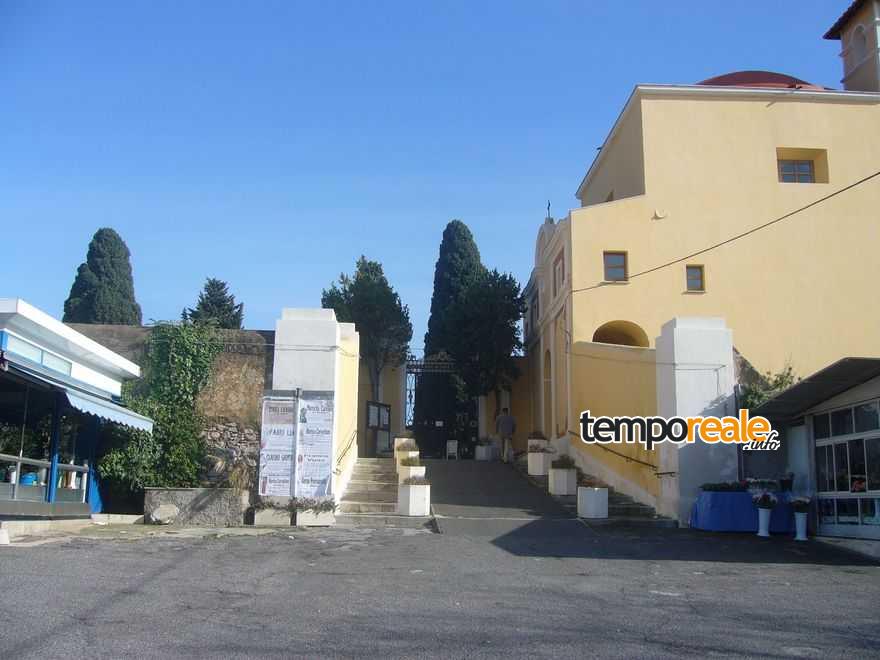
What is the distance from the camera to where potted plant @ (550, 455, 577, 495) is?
18328mm

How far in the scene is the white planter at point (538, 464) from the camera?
21.5m

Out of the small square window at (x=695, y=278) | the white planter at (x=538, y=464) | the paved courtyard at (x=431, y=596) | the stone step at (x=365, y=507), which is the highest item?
the small square window at (x=695, y=278)

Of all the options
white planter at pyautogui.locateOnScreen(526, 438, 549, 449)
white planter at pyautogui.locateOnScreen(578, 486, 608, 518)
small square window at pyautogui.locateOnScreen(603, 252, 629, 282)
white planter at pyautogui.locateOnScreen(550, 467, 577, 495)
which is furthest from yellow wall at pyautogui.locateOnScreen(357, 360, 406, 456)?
white planter at pyautogui.locateOnScreen(578, 486, 608, 518)

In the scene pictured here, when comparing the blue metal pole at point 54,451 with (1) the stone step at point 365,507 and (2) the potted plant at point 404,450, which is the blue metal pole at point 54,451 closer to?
(1) the stone step at point 365,507

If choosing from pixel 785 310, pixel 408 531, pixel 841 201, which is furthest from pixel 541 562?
pixel 841 201

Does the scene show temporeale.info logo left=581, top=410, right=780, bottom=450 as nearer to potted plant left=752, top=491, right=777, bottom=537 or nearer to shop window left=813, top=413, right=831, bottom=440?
shop window left=813, top=413, right=831, bottom=440

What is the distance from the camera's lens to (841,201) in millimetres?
24719

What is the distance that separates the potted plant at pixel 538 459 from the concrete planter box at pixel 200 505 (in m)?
8.78

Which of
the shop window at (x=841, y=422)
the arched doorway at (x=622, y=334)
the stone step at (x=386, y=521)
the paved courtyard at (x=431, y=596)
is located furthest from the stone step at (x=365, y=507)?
the arched doorway at (x=622, y=334)

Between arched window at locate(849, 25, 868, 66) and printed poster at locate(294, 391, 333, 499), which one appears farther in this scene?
arched window at locate(849, 25, 868, 66)

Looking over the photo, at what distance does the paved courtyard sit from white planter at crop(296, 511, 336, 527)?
1440mm

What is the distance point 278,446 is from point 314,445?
0.64 metres

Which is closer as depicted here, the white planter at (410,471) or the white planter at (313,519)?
the white planter at (313,519)

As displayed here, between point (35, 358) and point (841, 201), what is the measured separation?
70.8 ft
